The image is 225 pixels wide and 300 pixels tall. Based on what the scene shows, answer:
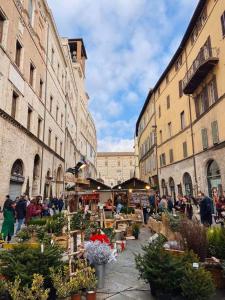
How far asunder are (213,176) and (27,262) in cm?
1651

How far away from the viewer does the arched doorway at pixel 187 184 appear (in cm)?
2248

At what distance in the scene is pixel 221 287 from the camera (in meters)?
4.65

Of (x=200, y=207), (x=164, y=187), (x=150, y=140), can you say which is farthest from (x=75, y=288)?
(x=150, y=140)

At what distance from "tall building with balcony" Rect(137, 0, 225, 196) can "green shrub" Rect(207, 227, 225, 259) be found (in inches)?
472

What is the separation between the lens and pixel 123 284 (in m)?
5.16

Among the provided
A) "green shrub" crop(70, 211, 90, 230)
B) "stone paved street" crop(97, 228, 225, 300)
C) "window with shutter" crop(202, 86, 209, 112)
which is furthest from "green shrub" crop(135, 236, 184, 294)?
"window with shutter" crop(202, 86, 209, 112)

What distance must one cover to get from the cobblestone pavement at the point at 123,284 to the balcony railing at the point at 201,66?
1514 cm

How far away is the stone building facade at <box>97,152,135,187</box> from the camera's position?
86.6 m

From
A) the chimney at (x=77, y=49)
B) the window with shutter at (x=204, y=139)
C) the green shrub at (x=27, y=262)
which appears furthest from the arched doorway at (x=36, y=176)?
the chimney at (x=77, y=49)

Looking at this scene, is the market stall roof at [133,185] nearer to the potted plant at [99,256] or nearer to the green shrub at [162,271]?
the potted plant at [99,256]

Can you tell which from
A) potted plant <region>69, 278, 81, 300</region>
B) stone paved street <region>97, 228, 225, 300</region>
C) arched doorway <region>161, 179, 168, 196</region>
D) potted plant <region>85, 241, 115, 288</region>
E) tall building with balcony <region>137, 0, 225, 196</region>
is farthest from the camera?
arched doorway <region>161, 179, 168, 196</region>

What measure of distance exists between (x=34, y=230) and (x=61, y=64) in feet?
80.2

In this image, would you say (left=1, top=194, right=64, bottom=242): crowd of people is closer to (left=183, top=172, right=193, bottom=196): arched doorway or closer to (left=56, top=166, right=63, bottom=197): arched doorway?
(left=56, top=166, right=63, bottom=197): arched doorway

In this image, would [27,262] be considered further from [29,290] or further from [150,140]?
[150,140]
